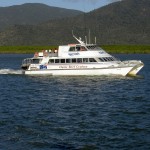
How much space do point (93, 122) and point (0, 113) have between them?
23.4 feet

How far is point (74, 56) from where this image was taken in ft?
196

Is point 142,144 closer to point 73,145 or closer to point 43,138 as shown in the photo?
point 73,145

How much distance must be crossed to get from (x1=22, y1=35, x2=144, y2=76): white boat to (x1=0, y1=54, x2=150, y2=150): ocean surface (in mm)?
5353

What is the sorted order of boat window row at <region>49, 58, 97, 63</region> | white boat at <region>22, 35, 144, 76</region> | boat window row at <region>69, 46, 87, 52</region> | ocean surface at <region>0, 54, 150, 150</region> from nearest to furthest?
1. ocean surface at <region>0, 54, 150, 150</region>
2. white boat at <region>22, 35, 144, 76</region>
3. boat window row at <region>49, 58, 97, 63</region>
4. boat window row at <region>69, 46, 87, 52</region>

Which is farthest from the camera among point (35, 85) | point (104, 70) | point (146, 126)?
point (104, 70)

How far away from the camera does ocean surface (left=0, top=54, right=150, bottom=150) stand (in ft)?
74.5

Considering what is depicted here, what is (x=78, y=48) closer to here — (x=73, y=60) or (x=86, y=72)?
(x=73, y=60)

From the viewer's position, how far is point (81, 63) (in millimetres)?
59531

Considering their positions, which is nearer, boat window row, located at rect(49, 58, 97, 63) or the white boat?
the white boat

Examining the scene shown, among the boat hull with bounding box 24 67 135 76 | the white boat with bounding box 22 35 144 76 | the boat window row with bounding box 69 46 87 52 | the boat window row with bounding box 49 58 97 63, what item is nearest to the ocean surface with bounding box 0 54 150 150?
the boat hull with bounding box 24 67 135 76

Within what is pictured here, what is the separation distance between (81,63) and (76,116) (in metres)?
29.6

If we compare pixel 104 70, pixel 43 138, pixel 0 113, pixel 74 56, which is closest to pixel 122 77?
pixel 104 70

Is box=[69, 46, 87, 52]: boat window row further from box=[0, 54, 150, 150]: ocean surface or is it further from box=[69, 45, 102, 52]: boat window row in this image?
box=[0, 54, 150, 150]: ocean surface

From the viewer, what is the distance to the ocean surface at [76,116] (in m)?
22.7
